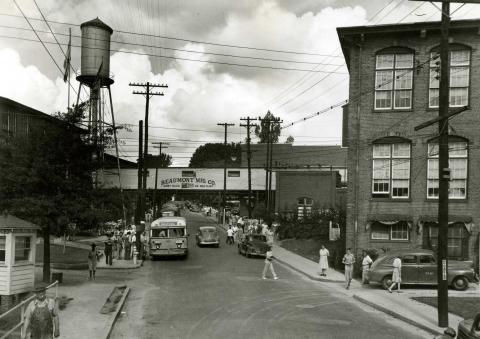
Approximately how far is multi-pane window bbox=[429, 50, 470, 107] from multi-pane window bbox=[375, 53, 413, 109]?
1.13 m

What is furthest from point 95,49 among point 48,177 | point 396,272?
point 396,272

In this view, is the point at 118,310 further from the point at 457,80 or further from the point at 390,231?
the point at 457,80

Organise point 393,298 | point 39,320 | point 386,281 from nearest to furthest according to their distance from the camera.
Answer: point 39,320 < point 393,298 < point 386,281

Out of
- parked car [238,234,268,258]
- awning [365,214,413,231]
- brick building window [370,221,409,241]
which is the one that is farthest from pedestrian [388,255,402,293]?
parked car [238,234,268,258]

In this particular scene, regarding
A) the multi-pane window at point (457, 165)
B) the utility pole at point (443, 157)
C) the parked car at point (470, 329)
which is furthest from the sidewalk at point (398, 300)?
the multi-pane window at point (457, 165)

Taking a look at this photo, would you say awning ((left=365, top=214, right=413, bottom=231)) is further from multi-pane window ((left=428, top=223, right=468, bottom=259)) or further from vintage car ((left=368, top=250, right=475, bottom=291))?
vintage car ((left=368, top=250, right=475, bottom=291))

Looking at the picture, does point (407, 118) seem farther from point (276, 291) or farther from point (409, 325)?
point (409, 325)

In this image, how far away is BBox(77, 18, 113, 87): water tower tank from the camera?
4784cm

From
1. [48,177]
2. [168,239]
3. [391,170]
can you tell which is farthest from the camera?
[168,239]

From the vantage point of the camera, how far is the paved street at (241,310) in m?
14.6

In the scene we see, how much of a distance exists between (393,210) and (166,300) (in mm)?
14751

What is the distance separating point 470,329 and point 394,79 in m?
20.9

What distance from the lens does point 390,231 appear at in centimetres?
2966

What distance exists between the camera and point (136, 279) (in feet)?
83.1
